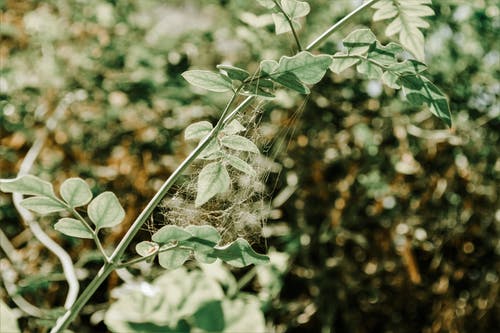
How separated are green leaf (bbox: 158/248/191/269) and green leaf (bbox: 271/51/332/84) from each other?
28 centimetres

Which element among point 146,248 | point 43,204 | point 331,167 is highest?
point 43,204

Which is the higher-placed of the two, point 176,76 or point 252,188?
point 252,188

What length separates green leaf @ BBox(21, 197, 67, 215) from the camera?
2.13 feet

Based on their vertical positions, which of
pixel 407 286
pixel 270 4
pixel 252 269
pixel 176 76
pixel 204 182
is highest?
pixel 270 4

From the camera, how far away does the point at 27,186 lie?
24.7 inches

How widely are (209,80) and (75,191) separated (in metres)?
0.24

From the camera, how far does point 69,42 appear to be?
2.19 meters

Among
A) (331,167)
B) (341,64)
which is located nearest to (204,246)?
(341,64)

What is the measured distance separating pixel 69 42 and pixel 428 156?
161 cm

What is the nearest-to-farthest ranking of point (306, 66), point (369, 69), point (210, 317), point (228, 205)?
point (306, 66) → point (369, 69) → point (228, 205) → point (210, 317)

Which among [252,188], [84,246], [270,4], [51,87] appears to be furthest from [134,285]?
[270,4]

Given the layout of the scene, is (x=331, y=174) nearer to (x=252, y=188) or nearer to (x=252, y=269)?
(x=252, y=269)

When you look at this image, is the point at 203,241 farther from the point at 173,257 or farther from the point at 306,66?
the point at 306,66

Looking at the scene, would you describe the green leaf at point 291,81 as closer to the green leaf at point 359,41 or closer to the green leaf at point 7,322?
the green leaf at point 359,41
